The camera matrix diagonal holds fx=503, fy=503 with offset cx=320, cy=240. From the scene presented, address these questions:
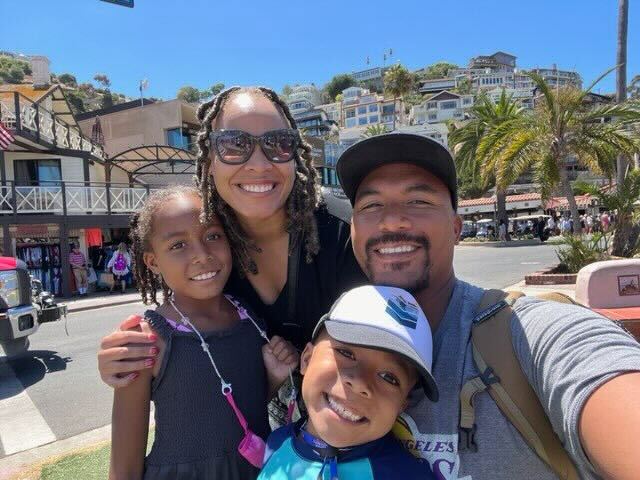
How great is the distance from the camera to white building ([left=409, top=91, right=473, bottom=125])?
105m

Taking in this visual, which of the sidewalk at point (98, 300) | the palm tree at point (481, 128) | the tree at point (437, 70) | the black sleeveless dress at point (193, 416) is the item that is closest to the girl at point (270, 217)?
the black sleeveless dress at point (193, 416)

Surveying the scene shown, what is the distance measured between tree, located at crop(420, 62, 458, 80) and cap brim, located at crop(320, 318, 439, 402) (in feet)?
587

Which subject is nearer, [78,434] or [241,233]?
[241,233]

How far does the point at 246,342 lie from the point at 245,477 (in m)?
0.48

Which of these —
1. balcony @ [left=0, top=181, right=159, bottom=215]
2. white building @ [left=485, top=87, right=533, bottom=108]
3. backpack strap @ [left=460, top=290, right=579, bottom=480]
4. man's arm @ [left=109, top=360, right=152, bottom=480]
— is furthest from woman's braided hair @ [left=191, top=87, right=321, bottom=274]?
white building @ [left=485, top=87, right=533, bottom=108]

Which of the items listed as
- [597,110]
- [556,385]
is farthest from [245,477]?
[597,110]

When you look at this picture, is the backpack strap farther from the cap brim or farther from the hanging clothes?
the hanging clothes

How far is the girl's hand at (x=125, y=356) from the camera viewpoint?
5.64 ft

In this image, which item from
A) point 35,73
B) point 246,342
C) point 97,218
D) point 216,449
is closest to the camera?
point 216,449

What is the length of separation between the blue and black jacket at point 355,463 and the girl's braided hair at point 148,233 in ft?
3.35

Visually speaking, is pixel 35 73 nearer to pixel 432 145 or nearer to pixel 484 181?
pixel 484 181

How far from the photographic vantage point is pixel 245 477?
178cm

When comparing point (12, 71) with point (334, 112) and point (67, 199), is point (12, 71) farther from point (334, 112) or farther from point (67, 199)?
point (67, 199)

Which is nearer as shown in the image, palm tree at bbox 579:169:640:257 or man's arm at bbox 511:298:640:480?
man's arm at bbox 511:298:640:480
